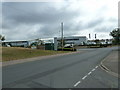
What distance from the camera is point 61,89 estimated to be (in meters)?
7.09

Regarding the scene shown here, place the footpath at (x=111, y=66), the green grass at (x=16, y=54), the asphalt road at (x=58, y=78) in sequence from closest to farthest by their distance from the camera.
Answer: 1. the asphalt road at (x=58, y=78)
2. the footpath at (x=111, y=66)
3. the green grass at (x=16, y=54)

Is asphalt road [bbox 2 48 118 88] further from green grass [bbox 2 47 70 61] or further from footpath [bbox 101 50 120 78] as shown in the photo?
green grass [bbox 2 47 70 61]

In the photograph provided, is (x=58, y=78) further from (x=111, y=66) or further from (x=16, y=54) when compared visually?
(x=16, y=54)

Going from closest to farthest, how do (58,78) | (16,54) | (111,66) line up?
(58,78), (111,66), (16,54)

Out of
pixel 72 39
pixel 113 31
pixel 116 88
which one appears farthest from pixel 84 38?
pixel 116 88

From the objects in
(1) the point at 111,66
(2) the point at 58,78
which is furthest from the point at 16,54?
(2) the point at 58,78

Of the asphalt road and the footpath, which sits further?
the footpath

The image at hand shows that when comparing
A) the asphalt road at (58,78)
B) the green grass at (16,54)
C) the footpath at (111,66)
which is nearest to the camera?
the asphalt road at (58,78)

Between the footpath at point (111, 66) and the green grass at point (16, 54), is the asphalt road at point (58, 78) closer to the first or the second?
the footpath at point (111, 66)

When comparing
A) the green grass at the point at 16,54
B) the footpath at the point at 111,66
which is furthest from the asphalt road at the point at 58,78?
the green grass at the point at 16,54

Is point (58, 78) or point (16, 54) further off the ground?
point (58, 78)

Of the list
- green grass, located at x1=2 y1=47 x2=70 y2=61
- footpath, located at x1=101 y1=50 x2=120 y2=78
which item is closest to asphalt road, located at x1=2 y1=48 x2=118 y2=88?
footpath, located at x1=101 y1=50 x2=120 y2=78

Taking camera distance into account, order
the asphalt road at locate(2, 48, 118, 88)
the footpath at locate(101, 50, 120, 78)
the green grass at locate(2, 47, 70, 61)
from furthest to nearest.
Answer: the green grass at locate(2, 47, 70, 61), the footpath at locate(101, 50, 120, 78), the asphalt road at locate(2, 48, 118, 88)

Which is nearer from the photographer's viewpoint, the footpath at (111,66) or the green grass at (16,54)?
the footpath at (111,66)
